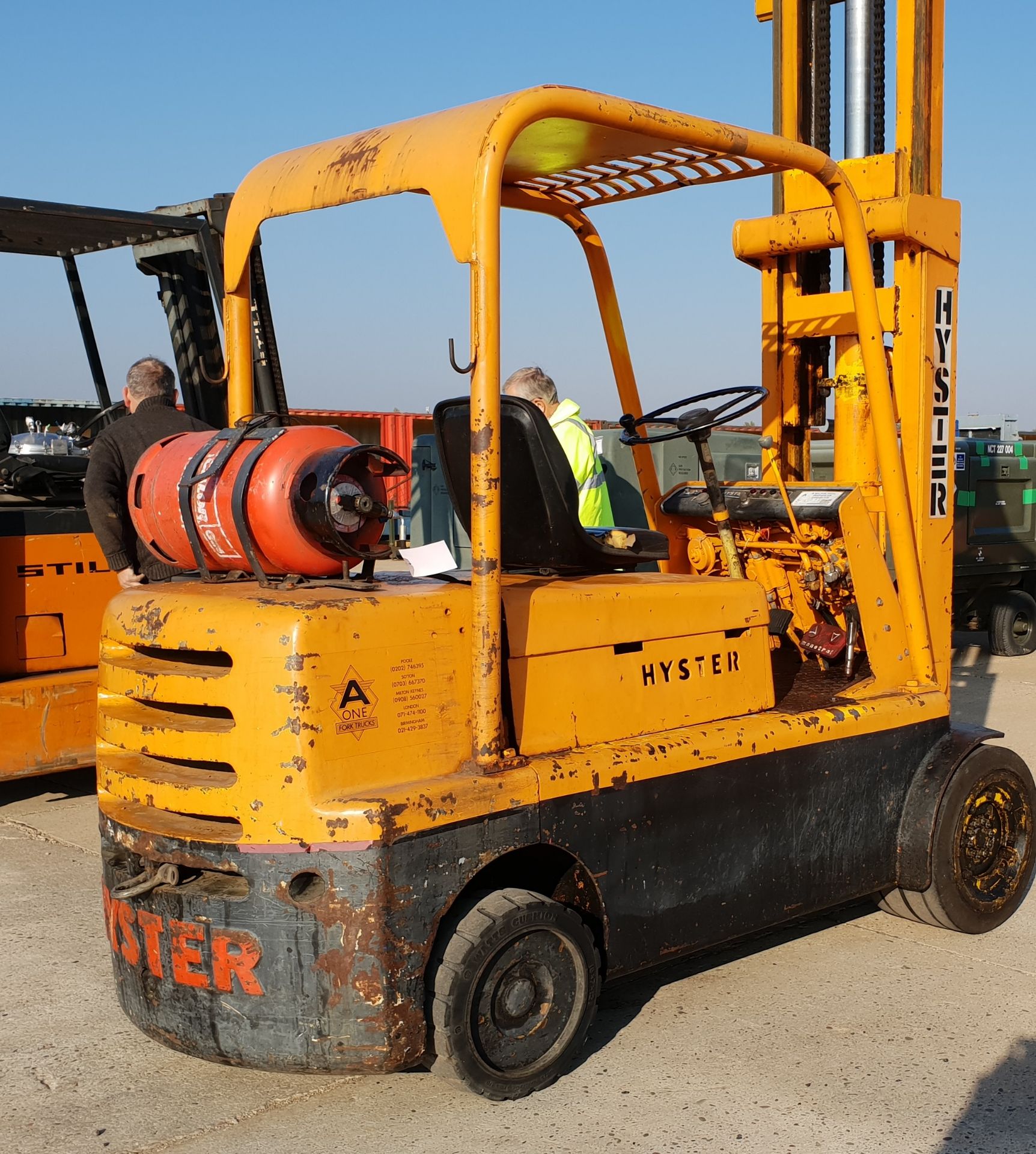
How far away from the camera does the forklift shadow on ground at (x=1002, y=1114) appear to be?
3201 millimetres

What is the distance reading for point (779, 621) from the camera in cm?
445

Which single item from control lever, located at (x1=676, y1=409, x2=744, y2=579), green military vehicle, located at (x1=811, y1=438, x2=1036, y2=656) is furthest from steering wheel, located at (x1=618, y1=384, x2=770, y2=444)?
green military vehicle, located at (x1=811, y1=438, x2=1036, y2=656)

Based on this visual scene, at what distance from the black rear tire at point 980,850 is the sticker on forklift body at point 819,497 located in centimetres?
97

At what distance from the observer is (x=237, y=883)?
3.32m

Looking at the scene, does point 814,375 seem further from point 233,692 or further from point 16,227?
point 16,227

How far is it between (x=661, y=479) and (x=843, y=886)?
27.2ft

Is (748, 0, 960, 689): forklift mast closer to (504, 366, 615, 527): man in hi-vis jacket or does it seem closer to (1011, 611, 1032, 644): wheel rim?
(504, 366, 615, 527): man in hi-vis jacket

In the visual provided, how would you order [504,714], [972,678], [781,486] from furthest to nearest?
[972,678] → [781,486] → [504,714]

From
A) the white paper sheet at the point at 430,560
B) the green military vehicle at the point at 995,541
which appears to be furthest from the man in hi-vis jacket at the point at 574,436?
the green military vehicle at the point at 995,541

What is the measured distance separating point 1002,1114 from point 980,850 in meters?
1.34

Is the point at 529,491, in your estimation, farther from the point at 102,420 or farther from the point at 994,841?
the point at 102,420

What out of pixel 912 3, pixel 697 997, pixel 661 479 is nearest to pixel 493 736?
pixel 697 997

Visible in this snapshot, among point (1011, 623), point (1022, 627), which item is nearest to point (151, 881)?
point (1011, 623)

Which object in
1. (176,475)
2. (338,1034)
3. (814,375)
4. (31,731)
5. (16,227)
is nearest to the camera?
(338,1034)
